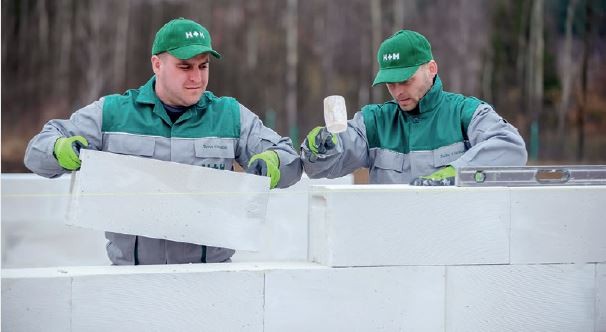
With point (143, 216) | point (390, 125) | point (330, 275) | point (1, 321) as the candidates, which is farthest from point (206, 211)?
point (390, 125)

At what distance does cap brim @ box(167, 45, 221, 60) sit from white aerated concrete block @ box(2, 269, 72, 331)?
1079 millimetres

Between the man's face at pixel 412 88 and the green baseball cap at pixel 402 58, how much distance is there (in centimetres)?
4

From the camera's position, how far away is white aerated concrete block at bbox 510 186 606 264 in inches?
141

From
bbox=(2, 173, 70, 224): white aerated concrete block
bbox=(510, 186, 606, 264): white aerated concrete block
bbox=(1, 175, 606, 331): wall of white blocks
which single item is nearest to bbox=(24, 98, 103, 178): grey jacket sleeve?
bbox=(1, 175, 606, 331): wall of white blocks

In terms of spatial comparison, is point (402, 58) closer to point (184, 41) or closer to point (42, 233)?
point (184, 41)

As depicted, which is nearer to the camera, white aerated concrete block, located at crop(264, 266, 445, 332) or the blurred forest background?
white aerated concrete block, located at crop(264, 266, 445, 332)

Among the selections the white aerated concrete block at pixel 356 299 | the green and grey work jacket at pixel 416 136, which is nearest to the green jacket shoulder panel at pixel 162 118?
the green and grey work jacket at pixel 416 136

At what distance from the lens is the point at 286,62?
13961 millimetres

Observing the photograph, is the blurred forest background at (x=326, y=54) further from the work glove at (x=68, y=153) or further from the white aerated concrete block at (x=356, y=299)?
the white aerated concrete block at (x=356, y=299)

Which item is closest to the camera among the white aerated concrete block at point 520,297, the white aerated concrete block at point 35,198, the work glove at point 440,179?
the white aerated concrete block at point 520,297

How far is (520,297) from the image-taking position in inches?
141

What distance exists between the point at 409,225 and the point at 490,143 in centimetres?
72

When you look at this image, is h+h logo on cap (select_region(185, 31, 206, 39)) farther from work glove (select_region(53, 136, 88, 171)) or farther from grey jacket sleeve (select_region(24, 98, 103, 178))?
work glove (select_region(53, 136, 88, 171))

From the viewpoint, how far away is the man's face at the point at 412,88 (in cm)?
423
